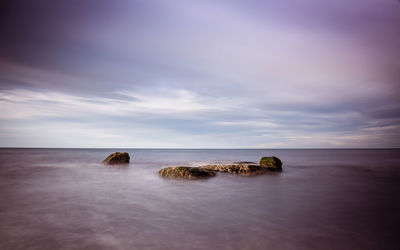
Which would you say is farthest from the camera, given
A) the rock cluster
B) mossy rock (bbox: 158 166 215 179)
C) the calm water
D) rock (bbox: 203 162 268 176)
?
rock (bbox: 203 162 268 176)

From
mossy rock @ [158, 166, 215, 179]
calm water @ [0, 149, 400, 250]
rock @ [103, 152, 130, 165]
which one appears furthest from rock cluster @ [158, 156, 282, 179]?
rock @ [103, 152, 130, 165]

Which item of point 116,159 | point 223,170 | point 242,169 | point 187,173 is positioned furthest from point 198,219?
point 116,159

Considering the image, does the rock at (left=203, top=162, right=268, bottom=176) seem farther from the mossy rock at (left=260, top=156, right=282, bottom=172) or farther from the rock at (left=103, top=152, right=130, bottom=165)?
the rock at (left=103, top=152, right=130, bottom=165)

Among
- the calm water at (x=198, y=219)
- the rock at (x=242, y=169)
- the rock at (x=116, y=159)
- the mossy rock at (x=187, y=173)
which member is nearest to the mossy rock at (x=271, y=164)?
the rock at (x=242, y=169)

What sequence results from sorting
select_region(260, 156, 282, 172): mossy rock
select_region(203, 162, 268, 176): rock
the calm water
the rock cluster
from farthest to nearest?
select_region(260, 156, 282, 172): mossy rock
select_region(203, 162, 268, 176): rock
the rock cluster
the calm water

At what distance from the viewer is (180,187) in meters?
12.4

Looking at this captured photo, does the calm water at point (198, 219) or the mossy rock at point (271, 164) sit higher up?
the mossy rock at point (271, 164)

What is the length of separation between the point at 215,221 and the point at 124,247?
2934 mm

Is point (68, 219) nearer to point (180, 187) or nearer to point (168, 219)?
point (168, 219)

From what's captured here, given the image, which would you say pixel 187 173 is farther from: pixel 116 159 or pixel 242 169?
pixel 116 159

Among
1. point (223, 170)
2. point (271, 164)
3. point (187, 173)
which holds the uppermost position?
point (271, 164)

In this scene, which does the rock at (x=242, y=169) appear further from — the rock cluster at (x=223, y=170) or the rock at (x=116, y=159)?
the rock at (x=116, y=159)

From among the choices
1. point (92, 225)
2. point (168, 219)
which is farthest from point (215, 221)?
point (92, 225)

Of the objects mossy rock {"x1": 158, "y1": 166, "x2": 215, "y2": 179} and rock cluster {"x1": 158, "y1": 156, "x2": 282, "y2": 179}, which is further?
rock cluster {"x1": 158, "y1": 156, "x2": 282, "y2": 179}
